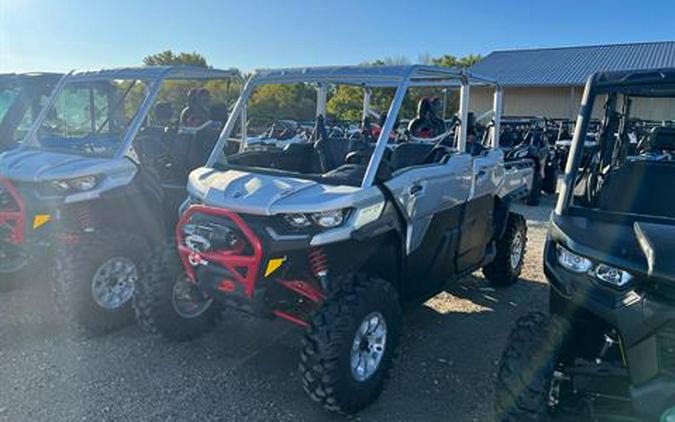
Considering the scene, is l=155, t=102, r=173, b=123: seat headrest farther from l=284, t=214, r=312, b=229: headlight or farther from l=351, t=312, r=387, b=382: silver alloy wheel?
l=351, t=312, r=387, b=382: silver alloy wheel

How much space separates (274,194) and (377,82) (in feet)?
5.52

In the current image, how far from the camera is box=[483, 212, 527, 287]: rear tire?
5578mm

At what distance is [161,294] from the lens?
3873 millimetres

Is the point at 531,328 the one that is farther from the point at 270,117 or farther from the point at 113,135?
the point at 270,117

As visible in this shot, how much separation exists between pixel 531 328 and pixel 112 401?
2.54 metres

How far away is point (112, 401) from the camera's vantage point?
3436 mm

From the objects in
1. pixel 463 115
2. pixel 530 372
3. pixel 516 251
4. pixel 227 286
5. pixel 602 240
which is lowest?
pixel 516 251

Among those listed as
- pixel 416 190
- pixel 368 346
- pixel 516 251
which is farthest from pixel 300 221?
pixel 516 251

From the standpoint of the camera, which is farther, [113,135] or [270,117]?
[270,117]

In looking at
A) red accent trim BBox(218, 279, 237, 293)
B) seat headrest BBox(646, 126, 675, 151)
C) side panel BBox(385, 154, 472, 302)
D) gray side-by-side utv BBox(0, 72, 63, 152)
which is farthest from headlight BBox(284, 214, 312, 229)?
gray side-by-side utv BBox(0, 72, 63, 152)

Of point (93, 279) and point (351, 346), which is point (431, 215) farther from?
point (93, 279)

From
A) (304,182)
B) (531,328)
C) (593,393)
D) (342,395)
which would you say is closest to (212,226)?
(304,182)

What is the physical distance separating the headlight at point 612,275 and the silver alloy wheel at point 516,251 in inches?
128

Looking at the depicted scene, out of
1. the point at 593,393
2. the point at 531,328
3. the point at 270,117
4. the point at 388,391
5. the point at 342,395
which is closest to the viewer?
the point at 593,393
